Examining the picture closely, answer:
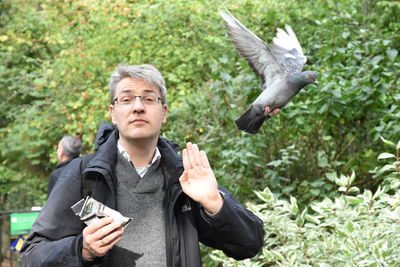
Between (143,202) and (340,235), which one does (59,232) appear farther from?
(340,235)

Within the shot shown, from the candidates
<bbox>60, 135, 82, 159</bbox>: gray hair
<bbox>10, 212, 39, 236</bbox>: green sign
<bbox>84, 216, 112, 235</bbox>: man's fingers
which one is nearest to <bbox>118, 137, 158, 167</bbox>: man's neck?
<bbox>84, 216, 112, 235</bbox>: man's fingers

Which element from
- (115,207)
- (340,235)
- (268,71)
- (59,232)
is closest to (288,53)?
(268,71)

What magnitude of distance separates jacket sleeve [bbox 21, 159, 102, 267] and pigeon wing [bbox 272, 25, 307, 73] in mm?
1345

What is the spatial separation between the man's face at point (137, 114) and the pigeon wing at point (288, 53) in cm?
93

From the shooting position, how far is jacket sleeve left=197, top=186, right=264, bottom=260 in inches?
103

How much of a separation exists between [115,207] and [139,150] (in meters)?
0.29

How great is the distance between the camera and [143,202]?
2.70 m

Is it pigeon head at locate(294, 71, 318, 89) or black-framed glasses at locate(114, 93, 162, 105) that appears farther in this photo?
pigeon head at locate(294, 71, 318, 89)

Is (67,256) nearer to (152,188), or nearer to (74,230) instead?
(74,230)

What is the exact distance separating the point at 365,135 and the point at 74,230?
4.00m

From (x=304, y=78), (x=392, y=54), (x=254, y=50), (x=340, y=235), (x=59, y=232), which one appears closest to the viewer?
(x=59, y=232)

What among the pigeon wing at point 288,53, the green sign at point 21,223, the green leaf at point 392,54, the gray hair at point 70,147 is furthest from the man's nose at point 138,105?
the green sign at point 21,223

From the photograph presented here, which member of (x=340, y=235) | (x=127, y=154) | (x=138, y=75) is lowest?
(x=340, y=235)

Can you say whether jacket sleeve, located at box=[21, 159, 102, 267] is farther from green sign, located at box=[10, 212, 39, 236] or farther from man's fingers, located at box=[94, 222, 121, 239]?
green sign, located at box=[10, 212, 39, 236]
